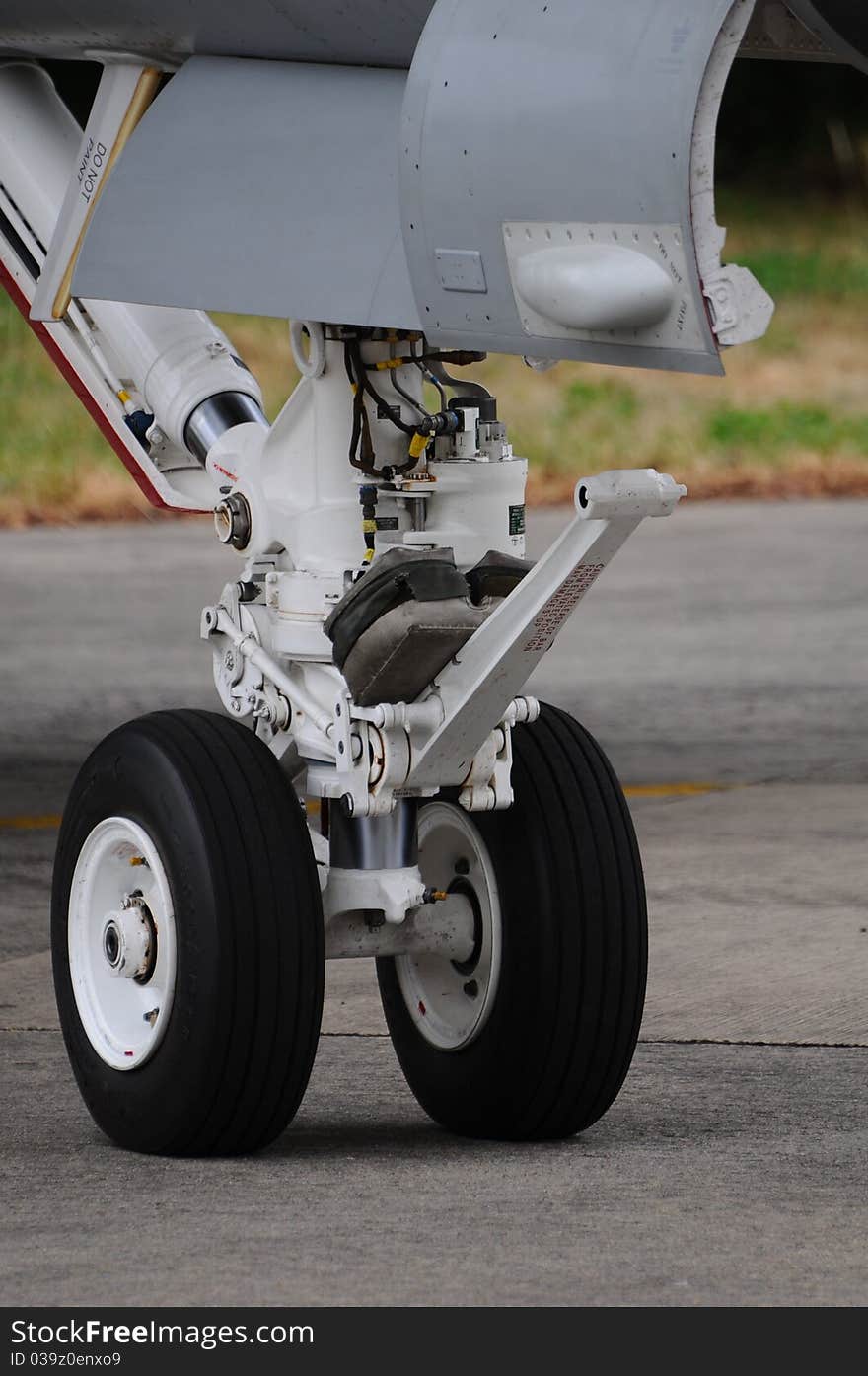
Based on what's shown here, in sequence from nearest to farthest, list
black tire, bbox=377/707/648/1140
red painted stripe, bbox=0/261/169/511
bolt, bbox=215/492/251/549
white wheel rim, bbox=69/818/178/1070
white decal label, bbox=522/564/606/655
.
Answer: white decal label, bbox=522/564/606/655 < white wheel rim, bbox=69/818/178/1070 < black tire, bbox=377/707/648/1140 < bolt, bbox=215/492/251/549 < red painted stripe, bbox=0/261/169/511

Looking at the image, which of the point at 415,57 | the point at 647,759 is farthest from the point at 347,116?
the point at 647,759

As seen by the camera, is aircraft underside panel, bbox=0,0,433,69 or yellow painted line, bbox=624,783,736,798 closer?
aircraft underside panel, bbox=0,0,433,69

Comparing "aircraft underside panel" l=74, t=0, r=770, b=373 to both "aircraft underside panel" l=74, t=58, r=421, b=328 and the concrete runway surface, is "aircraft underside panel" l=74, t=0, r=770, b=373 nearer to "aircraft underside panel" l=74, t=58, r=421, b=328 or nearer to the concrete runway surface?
"aircraft underside panel" l=74, t=58, r=421, b=328

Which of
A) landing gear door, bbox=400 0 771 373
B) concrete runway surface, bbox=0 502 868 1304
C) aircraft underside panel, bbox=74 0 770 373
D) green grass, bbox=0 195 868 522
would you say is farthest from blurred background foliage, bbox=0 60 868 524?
landing gear door, bbox=400 0 771 373

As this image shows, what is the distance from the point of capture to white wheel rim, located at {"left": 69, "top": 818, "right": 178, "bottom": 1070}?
558 centimetres

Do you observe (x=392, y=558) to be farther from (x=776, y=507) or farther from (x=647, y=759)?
(x=776, y=507)

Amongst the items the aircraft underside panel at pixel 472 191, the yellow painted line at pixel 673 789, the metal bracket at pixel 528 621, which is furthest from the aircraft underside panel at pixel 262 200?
the yellow painted line at pixel 673 789

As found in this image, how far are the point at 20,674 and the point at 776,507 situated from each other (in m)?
8.21

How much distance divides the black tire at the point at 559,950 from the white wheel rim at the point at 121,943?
0.81 metres

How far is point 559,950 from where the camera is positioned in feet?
18.8

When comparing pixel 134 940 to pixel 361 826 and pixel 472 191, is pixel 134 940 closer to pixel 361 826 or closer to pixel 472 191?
pixel 361 826

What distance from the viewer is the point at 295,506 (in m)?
5.88

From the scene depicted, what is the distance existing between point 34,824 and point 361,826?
4.69 metres
